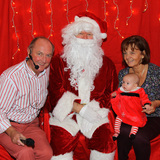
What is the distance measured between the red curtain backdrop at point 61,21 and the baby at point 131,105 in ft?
3.14

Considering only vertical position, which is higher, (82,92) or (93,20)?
(93,20)

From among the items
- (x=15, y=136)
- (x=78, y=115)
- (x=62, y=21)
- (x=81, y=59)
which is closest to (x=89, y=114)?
(x=78, y=115)

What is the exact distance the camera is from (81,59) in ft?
8.19

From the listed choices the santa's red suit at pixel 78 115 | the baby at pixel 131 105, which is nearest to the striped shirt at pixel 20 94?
the santa's red suit at pixel 78 115

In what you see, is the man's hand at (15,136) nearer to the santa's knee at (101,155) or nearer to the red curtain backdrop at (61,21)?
the santa's knee at (101,155)

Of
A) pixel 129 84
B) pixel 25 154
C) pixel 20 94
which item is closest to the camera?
pixel 25 154

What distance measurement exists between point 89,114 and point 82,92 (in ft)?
1.02

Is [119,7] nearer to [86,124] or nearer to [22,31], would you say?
[22,31]

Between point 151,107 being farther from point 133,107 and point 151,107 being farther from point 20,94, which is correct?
point 20,94

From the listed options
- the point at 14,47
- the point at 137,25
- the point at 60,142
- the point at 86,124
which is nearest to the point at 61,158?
the point at 60,142

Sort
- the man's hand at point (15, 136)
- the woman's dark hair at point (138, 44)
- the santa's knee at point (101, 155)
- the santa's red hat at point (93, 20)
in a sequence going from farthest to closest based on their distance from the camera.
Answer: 1. the santa's red hat at point (93, 20)
2. the woman's dark hair at point (138, 44)
3. the santa's knee at point (101, 155)
4. the man's hand at point (15, 136)

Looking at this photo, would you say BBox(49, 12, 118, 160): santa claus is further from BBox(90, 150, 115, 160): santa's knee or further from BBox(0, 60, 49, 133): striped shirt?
BBox(0, 60, 49, 133): striped shirt

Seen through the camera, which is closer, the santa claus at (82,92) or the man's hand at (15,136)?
the man's hand at (15,136)

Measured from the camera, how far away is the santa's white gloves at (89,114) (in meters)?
2.24
